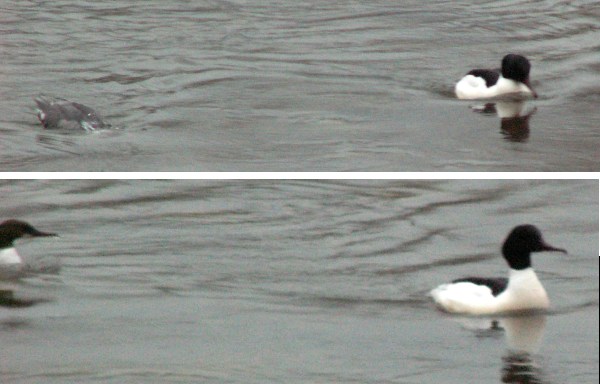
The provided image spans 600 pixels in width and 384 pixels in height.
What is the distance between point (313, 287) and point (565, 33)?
22.2ft

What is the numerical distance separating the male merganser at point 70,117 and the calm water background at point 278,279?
21.8 inches

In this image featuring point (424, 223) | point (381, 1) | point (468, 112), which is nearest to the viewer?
point (424, 223)

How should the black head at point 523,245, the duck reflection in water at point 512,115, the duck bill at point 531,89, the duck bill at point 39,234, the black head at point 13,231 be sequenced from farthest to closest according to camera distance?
1. the duck bill at point 531,89
2. the duck reflection in water at point 512,115
3. the black head at point 13,231
4. the duck bill at point 39,234
5. the black head at point 523,245

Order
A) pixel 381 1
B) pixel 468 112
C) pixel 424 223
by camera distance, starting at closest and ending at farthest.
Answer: pixel 424 223, pixel 468 112, pixel 381 1

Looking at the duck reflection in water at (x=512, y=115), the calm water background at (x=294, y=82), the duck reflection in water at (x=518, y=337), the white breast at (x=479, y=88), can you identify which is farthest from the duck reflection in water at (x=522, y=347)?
the white breast at (x=479, y=88)

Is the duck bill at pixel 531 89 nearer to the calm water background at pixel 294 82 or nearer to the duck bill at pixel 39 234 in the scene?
the calm water background at pixel 294 82

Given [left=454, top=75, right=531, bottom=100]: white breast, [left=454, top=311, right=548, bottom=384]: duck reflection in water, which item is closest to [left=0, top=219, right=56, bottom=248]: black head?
[left=454, top=311, right=548, bottom=384]: duck reflection in water

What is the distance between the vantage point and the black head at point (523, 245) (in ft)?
40.8

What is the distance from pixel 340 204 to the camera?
46.4 feet

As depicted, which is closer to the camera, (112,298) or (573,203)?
(112,298)

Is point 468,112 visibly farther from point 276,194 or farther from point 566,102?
point 276,194

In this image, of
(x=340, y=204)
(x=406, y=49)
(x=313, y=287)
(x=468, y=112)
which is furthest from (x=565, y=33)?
(x=313, y=287)

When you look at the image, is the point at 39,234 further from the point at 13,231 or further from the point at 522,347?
the point at 522,347

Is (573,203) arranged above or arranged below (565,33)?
below
